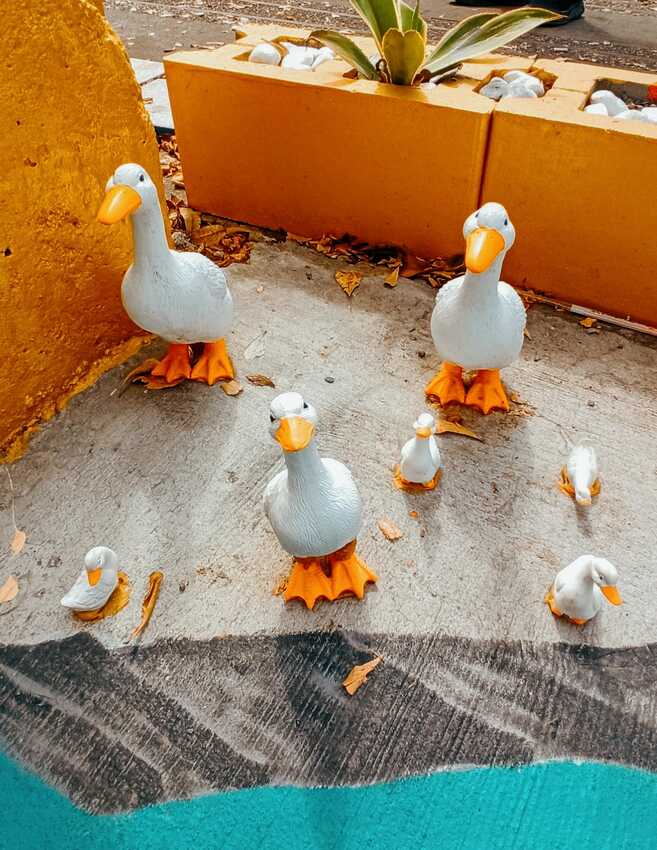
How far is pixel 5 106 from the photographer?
163 centimetres

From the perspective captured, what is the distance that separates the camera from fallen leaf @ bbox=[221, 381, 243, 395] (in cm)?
209

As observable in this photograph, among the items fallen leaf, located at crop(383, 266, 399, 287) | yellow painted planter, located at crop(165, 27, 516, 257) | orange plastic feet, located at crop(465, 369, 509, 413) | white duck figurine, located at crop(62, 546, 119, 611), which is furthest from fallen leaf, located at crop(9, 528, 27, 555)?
yellow painted planter, located at crop(165, 27, 516, 257)

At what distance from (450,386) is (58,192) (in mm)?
1260

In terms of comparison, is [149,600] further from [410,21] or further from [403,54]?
[410,21]

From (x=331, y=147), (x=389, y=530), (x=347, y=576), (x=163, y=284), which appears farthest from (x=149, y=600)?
(x=331, y=147)

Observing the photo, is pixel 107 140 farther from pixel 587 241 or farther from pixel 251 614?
pixel 587 241

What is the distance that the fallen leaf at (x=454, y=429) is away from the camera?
76.3 inches

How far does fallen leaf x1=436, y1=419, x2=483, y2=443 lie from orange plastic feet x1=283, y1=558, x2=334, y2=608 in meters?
0.62

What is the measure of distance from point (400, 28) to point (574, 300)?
125 cm

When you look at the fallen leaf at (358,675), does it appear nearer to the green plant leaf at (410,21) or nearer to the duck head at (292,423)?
the duck head at (292,423)

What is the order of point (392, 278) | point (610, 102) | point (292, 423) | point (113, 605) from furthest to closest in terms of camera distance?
point (392, 278) < point (610, 102) < point (113, 605) < point (292, 423)

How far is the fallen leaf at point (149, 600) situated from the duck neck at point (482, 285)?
107cm

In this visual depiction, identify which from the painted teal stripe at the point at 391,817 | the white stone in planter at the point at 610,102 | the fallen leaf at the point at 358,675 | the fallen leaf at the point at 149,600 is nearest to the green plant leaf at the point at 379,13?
the white stone in planter at the point at 610,102

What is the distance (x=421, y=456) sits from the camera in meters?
1.70
